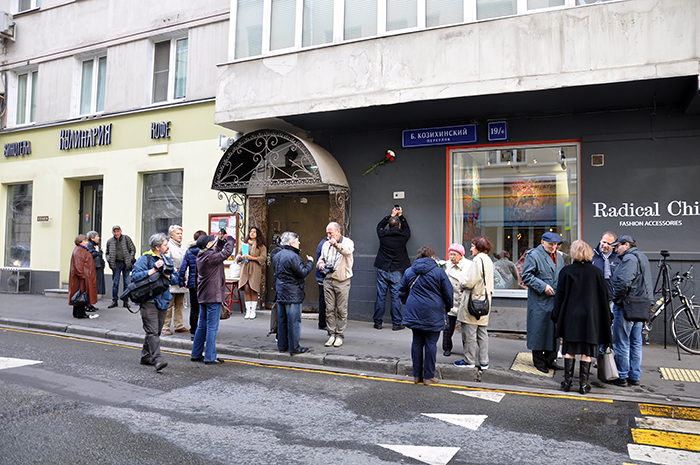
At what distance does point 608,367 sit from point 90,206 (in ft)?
46.8

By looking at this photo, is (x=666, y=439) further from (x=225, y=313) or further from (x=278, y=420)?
(x=225, y=313)

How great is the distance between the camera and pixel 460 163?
10719mm

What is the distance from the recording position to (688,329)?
8.31 metres

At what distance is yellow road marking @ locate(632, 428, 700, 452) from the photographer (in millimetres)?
4527

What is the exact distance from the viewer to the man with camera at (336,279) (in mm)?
8188

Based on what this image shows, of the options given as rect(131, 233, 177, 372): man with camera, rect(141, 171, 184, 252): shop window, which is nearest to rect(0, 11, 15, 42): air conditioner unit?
rect(141, 171, 184, 252): shop window

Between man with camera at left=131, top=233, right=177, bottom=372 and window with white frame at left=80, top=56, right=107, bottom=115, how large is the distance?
32.3 feet

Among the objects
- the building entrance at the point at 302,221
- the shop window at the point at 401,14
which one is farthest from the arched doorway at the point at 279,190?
the shop window at the point at 401,14

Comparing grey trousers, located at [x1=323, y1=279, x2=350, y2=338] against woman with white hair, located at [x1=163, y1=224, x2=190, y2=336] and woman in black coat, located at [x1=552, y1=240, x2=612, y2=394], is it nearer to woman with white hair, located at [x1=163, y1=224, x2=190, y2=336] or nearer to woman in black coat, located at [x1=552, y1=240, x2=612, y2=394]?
woman with white hair, located at [x1=163, y1=224, x2=190, y2=336]

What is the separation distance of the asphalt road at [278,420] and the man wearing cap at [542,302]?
3.16ft

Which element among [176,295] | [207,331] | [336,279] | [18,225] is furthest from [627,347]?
[18,225]

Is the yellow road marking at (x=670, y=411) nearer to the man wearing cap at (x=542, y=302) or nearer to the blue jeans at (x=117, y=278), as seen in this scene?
the man wearing cap at (x=542, y=302)

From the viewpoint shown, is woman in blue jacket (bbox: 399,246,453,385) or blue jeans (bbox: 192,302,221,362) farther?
blue jeans (bbox: 192,302,221,362)

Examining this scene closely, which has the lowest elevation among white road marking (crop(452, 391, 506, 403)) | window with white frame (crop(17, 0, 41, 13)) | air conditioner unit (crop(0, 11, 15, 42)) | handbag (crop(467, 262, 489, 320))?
white road marking (crop(452, 391, 506, 403))
